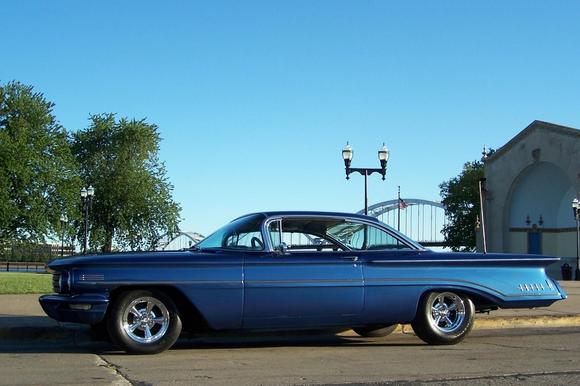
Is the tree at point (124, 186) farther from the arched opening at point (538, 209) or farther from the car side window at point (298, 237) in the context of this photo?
the car side window at point (298, 237)

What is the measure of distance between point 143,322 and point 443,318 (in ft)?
12.1

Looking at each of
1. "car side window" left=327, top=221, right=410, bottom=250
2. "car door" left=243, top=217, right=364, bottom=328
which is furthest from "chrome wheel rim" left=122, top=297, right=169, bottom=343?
"car side window" left=327, top=221, right=410, bottom=250

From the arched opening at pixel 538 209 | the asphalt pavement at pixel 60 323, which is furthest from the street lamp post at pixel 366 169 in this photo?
the arched opening at pixel 538 209

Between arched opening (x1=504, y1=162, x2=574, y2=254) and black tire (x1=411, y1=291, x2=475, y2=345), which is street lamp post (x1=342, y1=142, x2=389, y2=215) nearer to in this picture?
black tire (x1=411, y1=291, x2=475, y2=345)

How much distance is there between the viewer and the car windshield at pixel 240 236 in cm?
852

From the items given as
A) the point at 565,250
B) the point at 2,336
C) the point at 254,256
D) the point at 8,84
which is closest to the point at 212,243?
the point at 254,256

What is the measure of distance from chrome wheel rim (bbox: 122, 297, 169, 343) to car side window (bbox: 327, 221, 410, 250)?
229cm

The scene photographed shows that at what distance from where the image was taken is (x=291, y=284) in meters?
8.26

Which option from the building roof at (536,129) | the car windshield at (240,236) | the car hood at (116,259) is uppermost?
the building roof at (536,129)

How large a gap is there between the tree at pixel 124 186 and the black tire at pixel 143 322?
164ft

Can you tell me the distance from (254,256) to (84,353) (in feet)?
7.49

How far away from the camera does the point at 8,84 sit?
51250 millimetres

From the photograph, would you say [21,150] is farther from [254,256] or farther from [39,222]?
[254,256]

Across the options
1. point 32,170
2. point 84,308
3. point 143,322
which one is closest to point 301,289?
point 143,322
